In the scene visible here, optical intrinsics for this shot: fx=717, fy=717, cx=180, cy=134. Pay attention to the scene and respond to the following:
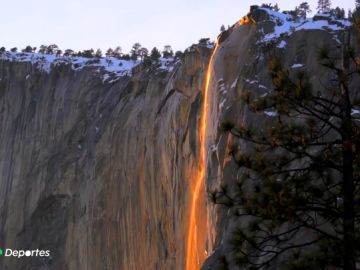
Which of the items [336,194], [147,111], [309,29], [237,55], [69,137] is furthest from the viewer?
[69,137]

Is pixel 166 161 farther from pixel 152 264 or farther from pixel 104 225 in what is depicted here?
pixel 104 225

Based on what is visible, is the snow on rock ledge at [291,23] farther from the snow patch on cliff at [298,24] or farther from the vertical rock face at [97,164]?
the vertical rock face at [97,164]

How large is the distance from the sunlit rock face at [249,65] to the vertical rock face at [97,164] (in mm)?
5747

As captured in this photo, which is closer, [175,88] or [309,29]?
[309,29]

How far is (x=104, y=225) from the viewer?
43.8 meters

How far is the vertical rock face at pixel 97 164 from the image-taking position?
3525 cm

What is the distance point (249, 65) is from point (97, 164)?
24133mm

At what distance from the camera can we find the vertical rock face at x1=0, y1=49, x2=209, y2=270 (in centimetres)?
3525

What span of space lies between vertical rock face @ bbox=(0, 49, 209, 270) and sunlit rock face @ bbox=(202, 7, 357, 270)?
18.9 ft

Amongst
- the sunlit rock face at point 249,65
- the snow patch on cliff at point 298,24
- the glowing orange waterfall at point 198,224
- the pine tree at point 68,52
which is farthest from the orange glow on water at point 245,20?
the pine tree at point 68,52

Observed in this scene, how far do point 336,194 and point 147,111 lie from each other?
3303 cm

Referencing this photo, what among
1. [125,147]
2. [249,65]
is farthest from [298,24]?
[125,147]

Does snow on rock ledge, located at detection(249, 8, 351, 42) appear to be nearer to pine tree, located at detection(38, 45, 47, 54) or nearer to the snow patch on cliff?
the snow patch on cliff

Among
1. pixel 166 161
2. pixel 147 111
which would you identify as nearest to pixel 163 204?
pixel 166 161
